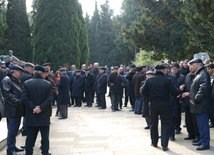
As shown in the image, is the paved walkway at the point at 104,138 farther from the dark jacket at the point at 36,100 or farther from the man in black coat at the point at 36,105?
the dark jacket at the point at 36,100

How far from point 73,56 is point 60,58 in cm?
125

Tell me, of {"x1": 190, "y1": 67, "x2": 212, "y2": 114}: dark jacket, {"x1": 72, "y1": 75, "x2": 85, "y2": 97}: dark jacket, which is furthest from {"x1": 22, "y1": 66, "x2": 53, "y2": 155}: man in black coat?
{"x1": 72, "y1": 75, "x2": 85, "y2": 97}: dark jacket

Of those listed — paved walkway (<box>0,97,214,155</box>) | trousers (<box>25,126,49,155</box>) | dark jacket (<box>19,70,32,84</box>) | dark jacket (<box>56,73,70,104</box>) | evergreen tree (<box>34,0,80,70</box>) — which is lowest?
paved walkway (<box>0,97,214,155</box>)

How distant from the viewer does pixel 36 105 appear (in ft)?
18.1

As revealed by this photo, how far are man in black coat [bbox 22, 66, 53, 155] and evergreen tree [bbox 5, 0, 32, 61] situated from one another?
2527 centimetres

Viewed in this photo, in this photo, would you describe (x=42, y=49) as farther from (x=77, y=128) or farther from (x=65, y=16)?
(x=77, y=128)

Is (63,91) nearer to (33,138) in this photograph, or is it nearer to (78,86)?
(78,86)

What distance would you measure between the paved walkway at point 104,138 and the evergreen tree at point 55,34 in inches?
482

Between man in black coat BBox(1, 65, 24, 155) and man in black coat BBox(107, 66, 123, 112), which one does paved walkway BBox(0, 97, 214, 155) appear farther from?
man in black coat BBox(107, 66, 123, 112)

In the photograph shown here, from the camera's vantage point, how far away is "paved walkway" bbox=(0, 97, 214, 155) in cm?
614

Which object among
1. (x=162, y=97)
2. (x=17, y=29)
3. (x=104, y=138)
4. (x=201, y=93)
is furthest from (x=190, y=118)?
(x=17, y=29)

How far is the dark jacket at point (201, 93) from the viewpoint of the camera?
6.04m

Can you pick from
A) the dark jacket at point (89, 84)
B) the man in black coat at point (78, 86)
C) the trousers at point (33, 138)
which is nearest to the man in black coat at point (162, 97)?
the trousers at point (33, 138)

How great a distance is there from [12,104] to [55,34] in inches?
675
